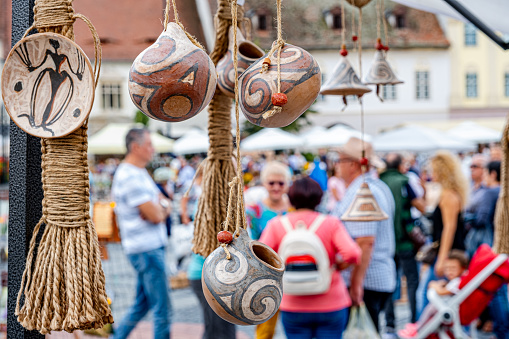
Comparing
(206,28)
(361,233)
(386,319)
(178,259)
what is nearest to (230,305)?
(206,28)

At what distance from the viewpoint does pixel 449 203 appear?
4414 millimetres

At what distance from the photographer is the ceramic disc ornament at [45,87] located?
1.13 m

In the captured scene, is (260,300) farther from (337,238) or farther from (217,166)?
(337,238)

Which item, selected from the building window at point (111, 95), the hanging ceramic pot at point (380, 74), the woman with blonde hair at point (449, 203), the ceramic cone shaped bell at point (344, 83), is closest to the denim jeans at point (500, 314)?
the woman with blonde hair at point (449, 203)

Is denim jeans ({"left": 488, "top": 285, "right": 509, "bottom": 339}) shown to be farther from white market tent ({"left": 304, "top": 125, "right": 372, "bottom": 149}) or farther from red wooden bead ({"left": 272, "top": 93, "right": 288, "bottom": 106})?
white market tent ({"left": 304, "top": 125, "right": 372, "bottom": 149})

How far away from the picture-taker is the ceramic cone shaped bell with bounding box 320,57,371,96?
6.50 feet

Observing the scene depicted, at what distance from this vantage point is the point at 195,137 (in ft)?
48.7

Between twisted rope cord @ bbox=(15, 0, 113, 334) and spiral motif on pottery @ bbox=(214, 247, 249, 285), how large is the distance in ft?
0.99

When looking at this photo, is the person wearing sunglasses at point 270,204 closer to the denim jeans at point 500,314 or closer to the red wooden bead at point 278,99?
the denim jeans at point 500,314

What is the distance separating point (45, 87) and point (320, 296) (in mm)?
2187

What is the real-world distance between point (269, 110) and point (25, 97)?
21.3 inches

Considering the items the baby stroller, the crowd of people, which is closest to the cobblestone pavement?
the crowd of people

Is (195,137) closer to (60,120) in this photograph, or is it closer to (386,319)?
(386,319)

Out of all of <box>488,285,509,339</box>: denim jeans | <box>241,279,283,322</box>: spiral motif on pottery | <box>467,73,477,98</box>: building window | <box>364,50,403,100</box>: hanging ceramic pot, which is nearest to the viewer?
<box>241,279,283,322</box>: spiral motif on pottery
